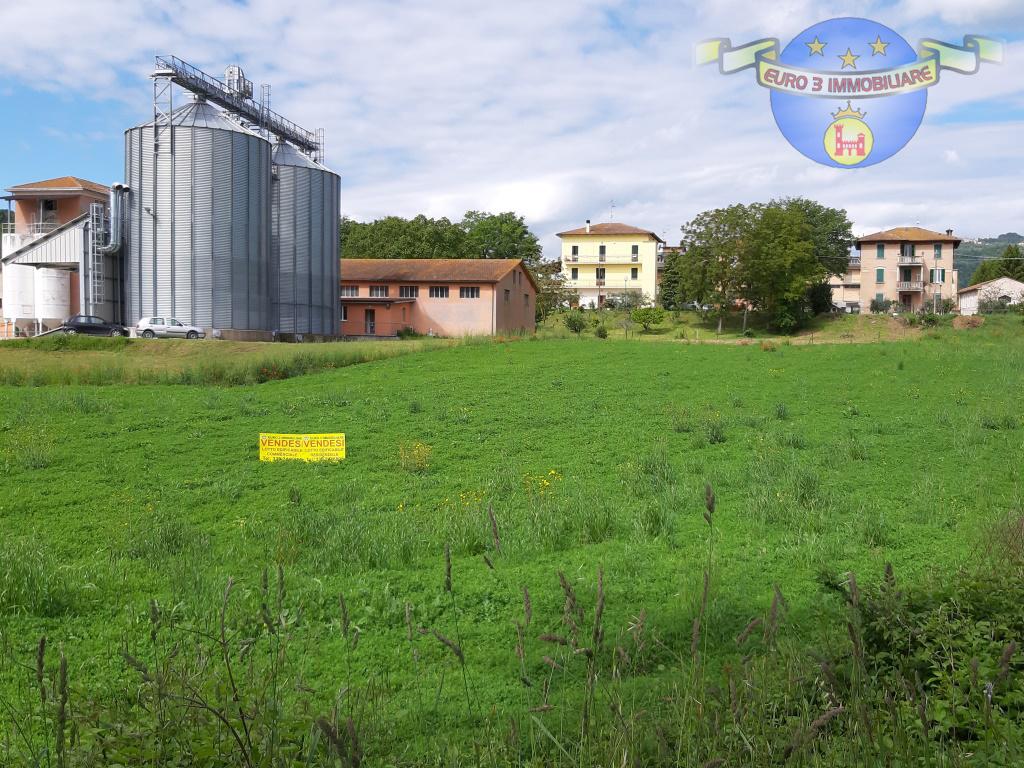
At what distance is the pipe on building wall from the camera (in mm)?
39562

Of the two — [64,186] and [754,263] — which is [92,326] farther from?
[754,263]

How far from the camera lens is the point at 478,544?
22.0 ft

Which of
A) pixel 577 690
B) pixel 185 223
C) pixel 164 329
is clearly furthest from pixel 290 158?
pixel 577 690

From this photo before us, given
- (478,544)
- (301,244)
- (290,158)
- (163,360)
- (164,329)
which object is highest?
(290,158)

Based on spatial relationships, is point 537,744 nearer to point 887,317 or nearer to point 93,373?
point 93,373

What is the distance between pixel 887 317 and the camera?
172ft

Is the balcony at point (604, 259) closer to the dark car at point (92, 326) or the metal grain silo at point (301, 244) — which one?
the metal grain silo at point (301, 244)

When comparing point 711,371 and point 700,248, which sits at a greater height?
point 700,248

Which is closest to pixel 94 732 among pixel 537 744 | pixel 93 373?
pixel 537 744

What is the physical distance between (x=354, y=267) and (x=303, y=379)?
35.7 metres

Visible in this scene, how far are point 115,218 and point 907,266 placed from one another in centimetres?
6197

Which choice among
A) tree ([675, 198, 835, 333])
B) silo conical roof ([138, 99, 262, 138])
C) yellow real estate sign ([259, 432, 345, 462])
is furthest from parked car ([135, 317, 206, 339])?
tree ([675, 198, 835, 333])

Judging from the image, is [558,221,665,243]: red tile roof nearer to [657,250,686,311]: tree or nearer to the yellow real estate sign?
[657,250,686,311]: tree

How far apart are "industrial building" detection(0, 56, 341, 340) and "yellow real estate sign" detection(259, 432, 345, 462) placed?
30590mm
